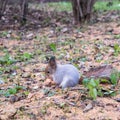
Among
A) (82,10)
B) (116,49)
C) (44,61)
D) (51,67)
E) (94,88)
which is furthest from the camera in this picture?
(82,10)

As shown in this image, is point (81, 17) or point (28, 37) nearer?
point (28, 37)

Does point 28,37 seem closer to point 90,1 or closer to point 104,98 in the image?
point 90,1

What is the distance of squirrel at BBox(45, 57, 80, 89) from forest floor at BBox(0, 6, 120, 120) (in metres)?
0.09

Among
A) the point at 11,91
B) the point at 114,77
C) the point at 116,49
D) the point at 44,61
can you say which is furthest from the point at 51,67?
the point at 116,49

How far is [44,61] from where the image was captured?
6.07 meters

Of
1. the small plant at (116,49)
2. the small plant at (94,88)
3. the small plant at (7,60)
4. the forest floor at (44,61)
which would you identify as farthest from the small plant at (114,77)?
the small plant at (7,60)

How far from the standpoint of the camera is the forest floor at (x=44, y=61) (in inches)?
153

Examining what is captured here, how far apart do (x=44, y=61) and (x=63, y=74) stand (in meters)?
1.53

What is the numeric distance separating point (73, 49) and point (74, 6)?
2.95m

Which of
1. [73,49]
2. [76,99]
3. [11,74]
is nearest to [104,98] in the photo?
[76,99]

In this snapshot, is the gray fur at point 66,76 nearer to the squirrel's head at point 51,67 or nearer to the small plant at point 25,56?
the squirrel's head at point 51,67

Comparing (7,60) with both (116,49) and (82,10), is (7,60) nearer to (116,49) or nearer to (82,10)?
(116,49)

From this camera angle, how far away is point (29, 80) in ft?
16.6

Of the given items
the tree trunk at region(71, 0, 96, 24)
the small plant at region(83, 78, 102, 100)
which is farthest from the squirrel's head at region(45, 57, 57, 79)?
the tree trunk at region(71, 0, 96, 24)
